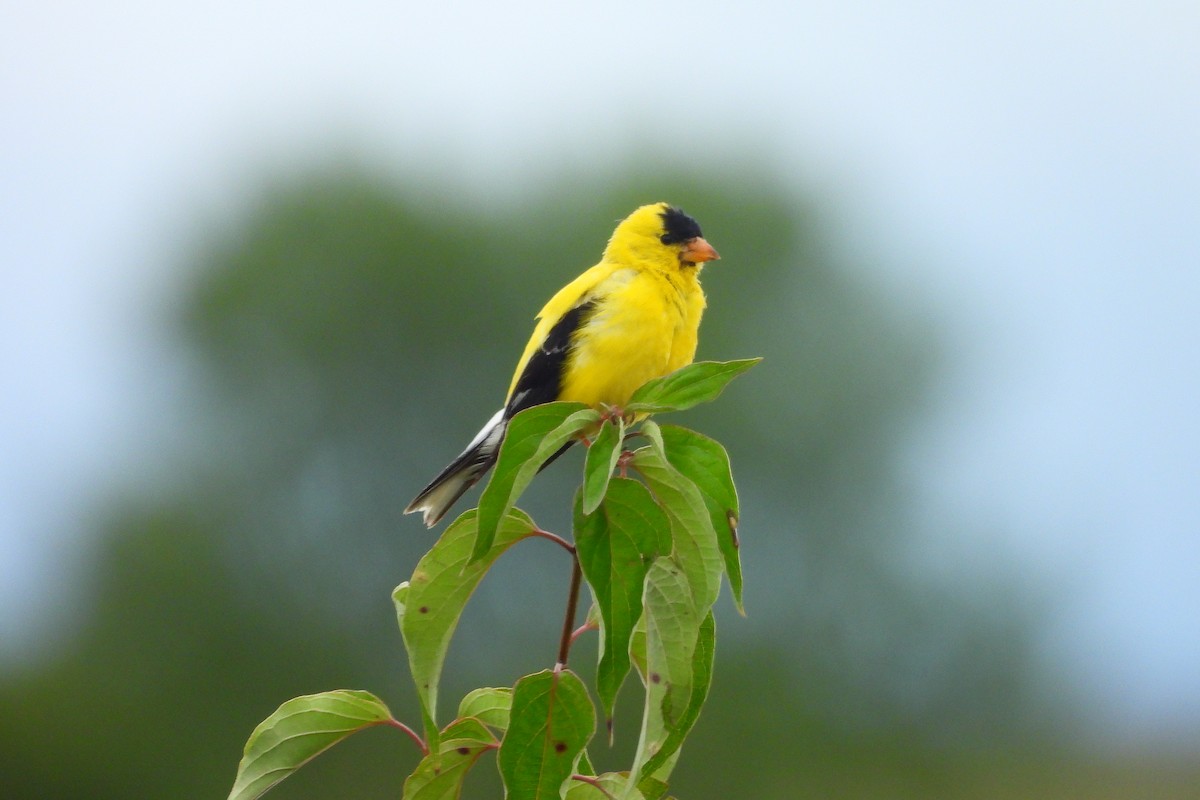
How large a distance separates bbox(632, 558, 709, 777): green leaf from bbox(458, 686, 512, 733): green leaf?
0.29m

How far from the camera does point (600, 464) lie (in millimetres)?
1226

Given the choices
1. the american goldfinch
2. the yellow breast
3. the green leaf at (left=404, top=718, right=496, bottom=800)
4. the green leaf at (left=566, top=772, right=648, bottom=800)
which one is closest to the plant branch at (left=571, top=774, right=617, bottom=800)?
the green leaf at (left=566, top=772, right=648, bottom=800)

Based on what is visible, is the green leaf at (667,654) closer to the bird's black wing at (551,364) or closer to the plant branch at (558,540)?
the plant branch at (558,540)

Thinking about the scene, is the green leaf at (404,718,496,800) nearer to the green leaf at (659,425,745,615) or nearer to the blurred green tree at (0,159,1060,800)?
the green leaf at (659,425,745,615)

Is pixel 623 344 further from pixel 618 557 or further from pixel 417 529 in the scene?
pixel 417 529

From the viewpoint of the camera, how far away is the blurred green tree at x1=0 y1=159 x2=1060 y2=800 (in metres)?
18.4

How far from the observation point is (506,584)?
55.7 ft

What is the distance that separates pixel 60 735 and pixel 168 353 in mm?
6602

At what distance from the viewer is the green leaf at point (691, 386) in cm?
125

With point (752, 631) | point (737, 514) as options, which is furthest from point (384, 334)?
point (737, 514)

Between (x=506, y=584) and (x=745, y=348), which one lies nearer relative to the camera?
(x=506, y=584)

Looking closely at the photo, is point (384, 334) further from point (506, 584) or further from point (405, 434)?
point (506, 584)

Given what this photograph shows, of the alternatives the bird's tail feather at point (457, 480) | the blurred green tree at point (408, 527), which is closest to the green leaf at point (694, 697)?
the bird's tail feather at point (457, 480)

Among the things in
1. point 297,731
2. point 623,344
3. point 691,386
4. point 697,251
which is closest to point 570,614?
point 691,386
